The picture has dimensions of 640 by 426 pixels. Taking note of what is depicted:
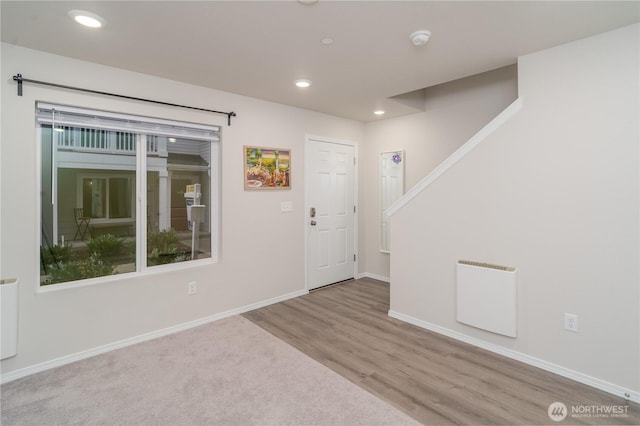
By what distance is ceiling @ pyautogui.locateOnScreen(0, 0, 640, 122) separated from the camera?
76.2 inches

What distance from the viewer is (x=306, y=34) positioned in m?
2.25

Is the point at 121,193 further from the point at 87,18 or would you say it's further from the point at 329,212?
the point at 329,212

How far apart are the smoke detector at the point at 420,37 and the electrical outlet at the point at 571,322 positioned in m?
2.25

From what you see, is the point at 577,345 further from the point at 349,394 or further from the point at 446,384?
the point at 349,394

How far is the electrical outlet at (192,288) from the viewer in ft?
10.8

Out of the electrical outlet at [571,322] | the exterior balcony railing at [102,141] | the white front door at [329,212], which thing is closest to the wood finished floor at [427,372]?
the electrical outlet at [571,322]

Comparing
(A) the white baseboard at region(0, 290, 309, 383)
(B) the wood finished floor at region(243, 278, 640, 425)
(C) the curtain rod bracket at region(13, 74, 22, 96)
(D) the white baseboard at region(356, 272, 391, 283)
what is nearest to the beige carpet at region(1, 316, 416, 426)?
(A) the white baseboard at region(0, 290, 309, 383)

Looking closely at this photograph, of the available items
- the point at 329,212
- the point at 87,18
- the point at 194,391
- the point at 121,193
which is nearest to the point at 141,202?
the point at 121,193

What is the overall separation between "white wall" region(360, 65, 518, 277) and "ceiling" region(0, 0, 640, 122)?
0.89 metres

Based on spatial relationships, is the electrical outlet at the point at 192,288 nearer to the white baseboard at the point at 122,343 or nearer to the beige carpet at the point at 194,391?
the white baseboard at the point at 122,343

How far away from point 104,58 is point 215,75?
34.0 inches

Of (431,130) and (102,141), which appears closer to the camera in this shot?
(102,141)

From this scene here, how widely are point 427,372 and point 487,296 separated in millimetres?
837

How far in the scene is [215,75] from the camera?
3018 millimetres
